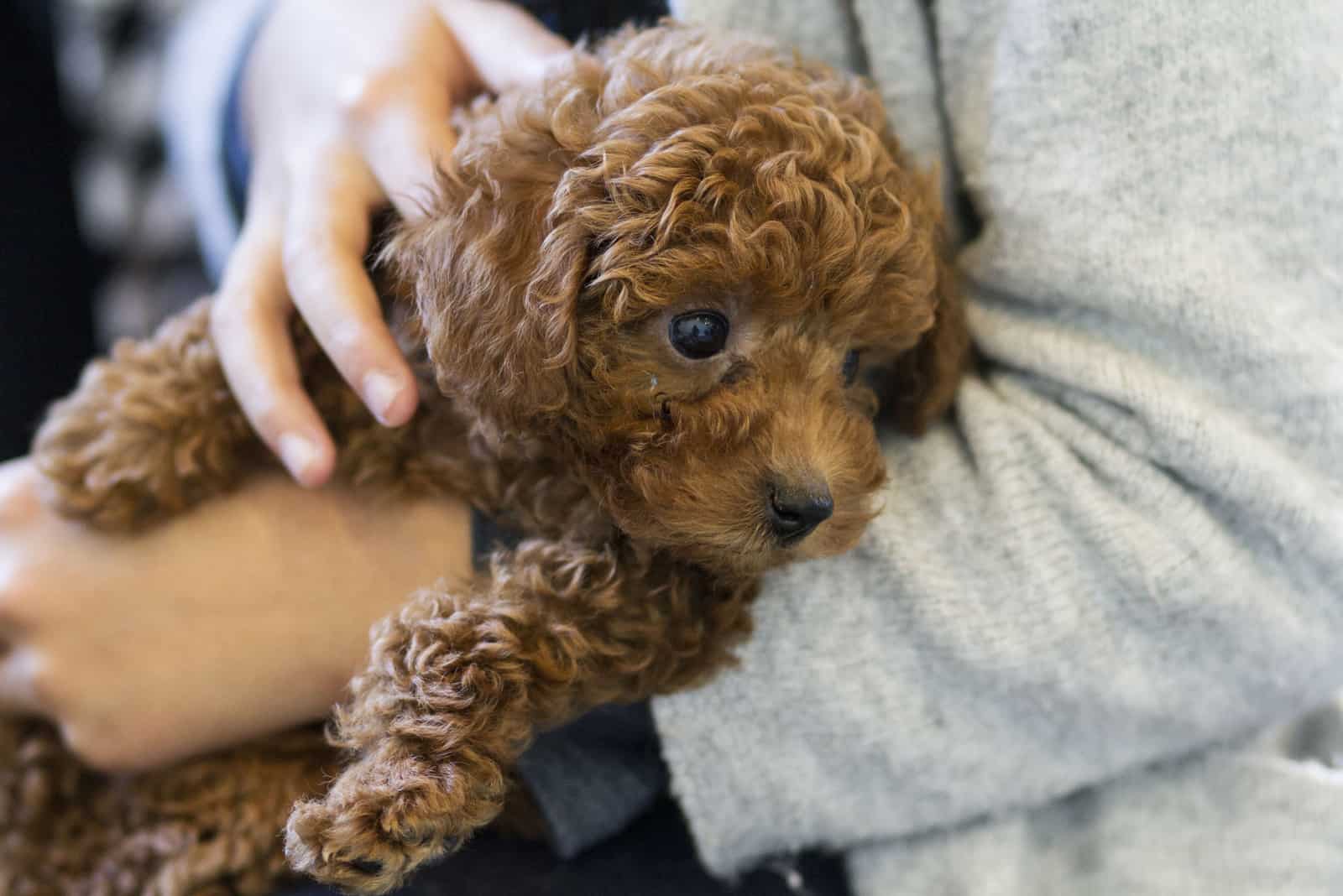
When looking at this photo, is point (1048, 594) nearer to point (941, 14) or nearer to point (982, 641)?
point (982, 641)

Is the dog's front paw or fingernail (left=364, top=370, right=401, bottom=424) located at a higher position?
fingernail (left=364, top=370, right=401, bottom=424)

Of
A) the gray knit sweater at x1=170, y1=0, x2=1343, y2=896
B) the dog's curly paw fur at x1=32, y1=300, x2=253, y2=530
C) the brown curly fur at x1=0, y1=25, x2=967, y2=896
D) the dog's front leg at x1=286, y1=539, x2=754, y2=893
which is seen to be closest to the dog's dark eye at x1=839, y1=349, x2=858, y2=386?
the brown curly fur at x1=0, y1=25, x2=967, y2=896

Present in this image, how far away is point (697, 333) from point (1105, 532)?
0.68 meters

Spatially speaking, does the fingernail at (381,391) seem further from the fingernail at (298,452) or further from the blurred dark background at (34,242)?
the blurred dark background at (34,242)

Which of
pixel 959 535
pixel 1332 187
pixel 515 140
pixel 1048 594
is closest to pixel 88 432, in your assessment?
pixel 515 140

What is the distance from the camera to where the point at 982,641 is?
1512mm

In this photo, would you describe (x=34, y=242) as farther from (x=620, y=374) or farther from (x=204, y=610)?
(x=620, y=374)

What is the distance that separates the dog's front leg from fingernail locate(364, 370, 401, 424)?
28 cm

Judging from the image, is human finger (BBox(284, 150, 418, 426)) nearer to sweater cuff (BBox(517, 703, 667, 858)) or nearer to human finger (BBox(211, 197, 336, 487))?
human finger (BBox(211, 197, 336, 487))

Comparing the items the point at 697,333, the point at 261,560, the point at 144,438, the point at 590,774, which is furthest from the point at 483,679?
the point at 144,438

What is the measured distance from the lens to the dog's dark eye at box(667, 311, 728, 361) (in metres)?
1.32

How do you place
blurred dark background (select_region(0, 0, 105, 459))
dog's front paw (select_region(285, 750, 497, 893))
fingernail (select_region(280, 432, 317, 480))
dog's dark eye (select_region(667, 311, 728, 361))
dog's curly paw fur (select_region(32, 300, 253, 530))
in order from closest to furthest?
dog's front paw (select_region(285, 750, 497, 893))
dog's dark eye (select_region(667, 311, 728, 361))
fingernail (select_region(280, 432, 317, 480))
dog's curly paw fur (select_region(32, 300, 253, 530))
blurred dark background (select_region(0, 0, 105, 459))

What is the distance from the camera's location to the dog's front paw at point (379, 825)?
1.19 meters

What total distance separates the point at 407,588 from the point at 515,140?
75cm
